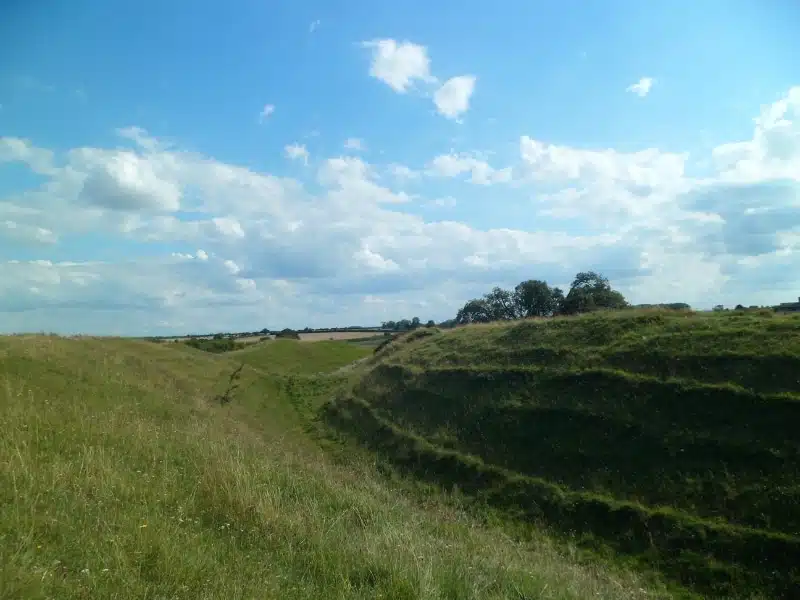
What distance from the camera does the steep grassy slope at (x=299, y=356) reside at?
5828 centimetres

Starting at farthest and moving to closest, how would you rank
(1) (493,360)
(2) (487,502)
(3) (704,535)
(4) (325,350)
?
(4) (325,350) < (1) (493,360) < (2) (487,502) < (3) (704,535)

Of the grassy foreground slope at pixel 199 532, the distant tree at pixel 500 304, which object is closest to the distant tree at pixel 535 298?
the distant tree at pixel 500 304

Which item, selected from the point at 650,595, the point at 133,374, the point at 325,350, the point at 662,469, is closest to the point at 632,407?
the point at 662,469

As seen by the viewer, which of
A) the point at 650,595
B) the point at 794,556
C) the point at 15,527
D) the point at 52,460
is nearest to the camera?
the point at 15,527

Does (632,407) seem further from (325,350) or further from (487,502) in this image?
(325,350)

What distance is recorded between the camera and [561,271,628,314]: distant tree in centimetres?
5164

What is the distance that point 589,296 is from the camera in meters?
53.1

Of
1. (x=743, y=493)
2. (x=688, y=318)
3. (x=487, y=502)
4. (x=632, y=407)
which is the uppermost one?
(x=688, y=318)

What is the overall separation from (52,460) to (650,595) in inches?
476

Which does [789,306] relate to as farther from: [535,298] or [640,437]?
[535,298]

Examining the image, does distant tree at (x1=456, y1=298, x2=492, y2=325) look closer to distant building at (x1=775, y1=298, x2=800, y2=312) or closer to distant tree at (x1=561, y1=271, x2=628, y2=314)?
distant tree at (x1=561, y1=271, x2=628, y2=314)

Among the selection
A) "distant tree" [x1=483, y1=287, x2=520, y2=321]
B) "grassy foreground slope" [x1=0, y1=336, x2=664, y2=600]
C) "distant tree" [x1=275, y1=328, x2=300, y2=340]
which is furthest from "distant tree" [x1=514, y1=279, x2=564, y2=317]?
"grassy foreground slope" [x1=0, y1=336, x2=664, y2=600]

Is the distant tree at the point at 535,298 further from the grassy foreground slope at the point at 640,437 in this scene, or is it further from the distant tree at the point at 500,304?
the grassy foreground slope at the point at 640,437

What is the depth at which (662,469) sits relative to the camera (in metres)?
16.4
